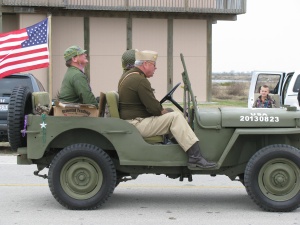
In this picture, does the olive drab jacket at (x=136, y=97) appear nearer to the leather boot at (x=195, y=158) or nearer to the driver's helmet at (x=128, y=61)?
the driver's helmet at (x=128, y=61)

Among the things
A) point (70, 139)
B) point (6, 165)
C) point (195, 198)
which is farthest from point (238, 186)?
point (6, 165)

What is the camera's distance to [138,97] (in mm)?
8312

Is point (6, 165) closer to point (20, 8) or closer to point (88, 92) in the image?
point (88, 92)

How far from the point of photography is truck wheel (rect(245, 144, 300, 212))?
8023 mm

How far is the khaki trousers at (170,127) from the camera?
7.97 metres

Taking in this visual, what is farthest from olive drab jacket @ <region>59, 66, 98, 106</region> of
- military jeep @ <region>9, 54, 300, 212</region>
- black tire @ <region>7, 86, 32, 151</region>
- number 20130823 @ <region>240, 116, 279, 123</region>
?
number 20130823 @ <region>240, 116, 279, 123</region>

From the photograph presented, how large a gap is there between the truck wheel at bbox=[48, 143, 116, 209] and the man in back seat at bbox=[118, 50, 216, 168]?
1.90ft

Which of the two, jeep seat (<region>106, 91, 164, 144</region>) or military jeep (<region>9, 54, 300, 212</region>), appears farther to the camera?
jeep seat (<region>106, 91, 164, 144</region>)

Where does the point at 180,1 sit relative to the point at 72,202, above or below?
above

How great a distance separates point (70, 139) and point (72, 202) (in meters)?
0.75

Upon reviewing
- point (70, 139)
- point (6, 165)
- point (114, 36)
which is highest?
point (114, 36)

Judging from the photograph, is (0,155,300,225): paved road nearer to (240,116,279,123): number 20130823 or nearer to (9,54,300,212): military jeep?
(9,54,300,212): military jeep

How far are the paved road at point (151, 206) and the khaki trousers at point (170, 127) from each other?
2.79ft

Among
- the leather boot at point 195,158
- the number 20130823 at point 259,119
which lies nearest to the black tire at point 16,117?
the leather boot at point 195,158
